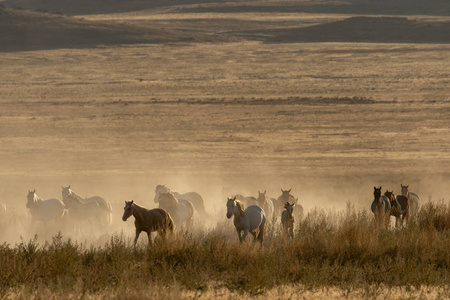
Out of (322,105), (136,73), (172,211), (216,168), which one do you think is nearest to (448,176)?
(216,168)

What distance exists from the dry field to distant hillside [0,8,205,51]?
0.78ft

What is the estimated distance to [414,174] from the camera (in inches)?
1227

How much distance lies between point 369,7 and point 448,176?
141 meters

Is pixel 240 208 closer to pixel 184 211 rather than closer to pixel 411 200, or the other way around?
pixel 184 211

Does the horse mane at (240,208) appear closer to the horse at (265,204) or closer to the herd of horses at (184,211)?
the herd of horses at (184,211)

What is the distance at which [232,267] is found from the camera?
13.8 metres

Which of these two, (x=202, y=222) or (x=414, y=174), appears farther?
(x=414, y=174)

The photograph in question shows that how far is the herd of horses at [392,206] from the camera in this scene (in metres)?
17.2

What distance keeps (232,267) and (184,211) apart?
16.1 feet

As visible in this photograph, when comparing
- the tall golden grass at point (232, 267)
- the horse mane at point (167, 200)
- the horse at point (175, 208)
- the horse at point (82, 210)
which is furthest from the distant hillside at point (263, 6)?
the tall golden grass at point (232, 267)

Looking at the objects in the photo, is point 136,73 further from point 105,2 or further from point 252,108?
point 105,2

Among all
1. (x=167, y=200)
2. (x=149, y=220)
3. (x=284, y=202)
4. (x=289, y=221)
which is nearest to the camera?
(x=149, y=220)

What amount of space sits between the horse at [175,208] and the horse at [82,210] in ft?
7.56

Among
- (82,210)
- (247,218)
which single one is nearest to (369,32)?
(82,210)
